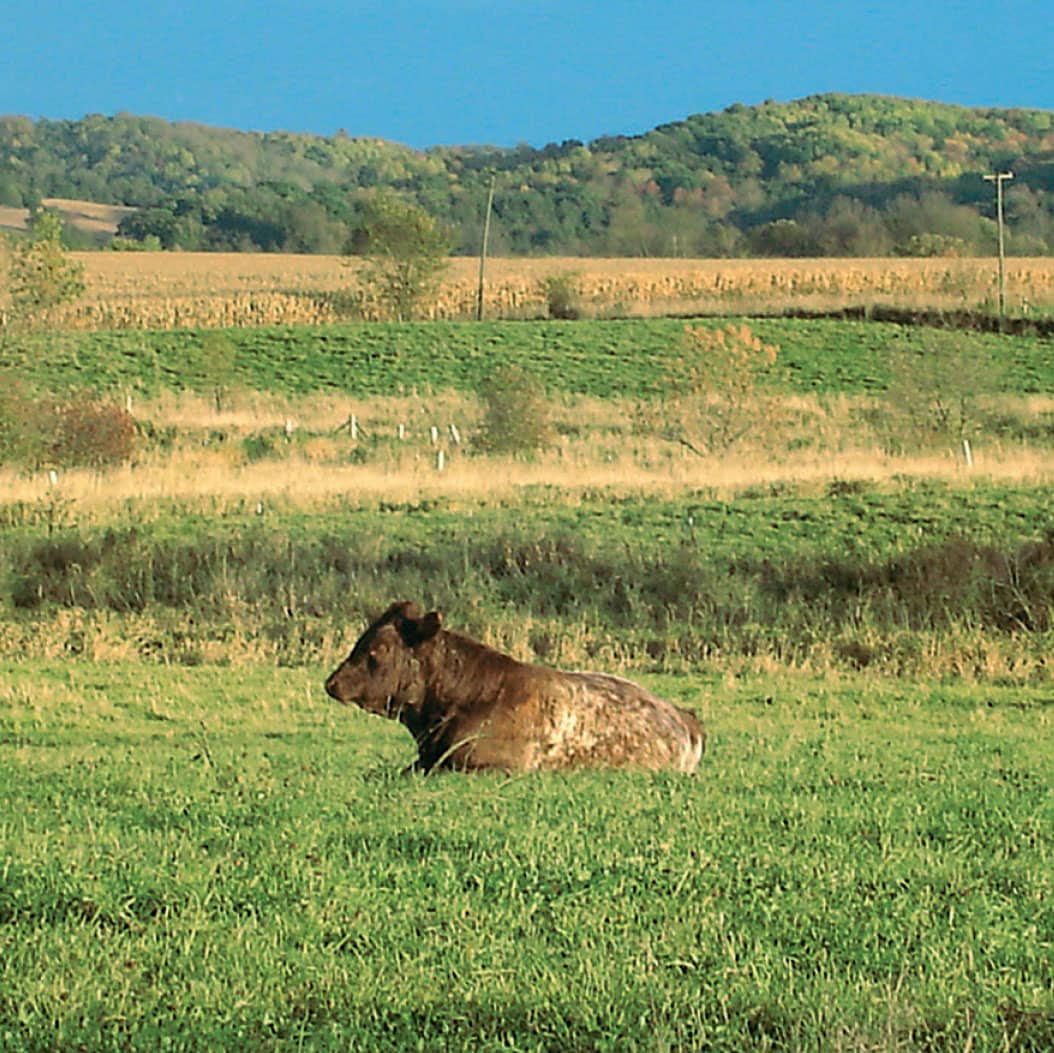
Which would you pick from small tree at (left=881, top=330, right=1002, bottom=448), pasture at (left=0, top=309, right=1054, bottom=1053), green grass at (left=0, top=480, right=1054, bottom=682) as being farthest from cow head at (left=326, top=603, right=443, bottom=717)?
small tree at (left=881, top=330, right=1002, bottom=448)

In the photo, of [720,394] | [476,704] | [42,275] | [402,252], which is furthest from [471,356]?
[476,704]

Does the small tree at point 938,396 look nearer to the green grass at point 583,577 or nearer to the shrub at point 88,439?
the green grass at point 583,577

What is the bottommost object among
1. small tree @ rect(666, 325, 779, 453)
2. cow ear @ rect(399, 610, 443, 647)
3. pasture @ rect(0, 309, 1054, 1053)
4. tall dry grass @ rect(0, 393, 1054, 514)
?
pasture @ rect(0, 309, 1054, 1053)

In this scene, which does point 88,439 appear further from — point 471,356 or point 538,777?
point 538,777

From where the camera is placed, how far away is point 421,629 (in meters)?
10.3

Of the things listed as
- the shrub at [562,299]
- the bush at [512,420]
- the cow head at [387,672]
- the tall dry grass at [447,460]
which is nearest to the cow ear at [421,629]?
the cow head at [387,672]

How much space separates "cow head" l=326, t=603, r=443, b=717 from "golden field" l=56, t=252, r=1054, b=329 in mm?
73293

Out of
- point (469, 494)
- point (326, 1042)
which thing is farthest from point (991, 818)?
point (469, 494)

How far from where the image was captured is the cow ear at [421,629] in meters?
10.3

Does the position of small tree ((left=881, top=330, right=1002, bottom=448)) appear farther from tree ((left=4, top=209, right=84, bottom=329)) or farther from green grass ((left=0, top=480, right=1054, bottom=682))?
tree ((left=4, top=209, right=84, bottom=329))

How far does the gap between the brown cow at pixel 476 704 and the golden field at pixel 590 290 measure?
72894 mm

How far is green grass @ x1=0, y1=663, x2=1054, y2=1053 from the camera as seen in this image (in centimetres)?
509

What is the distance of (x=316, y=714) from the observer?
15.1m

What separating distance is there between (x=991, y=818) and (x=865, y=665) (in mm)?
11775
